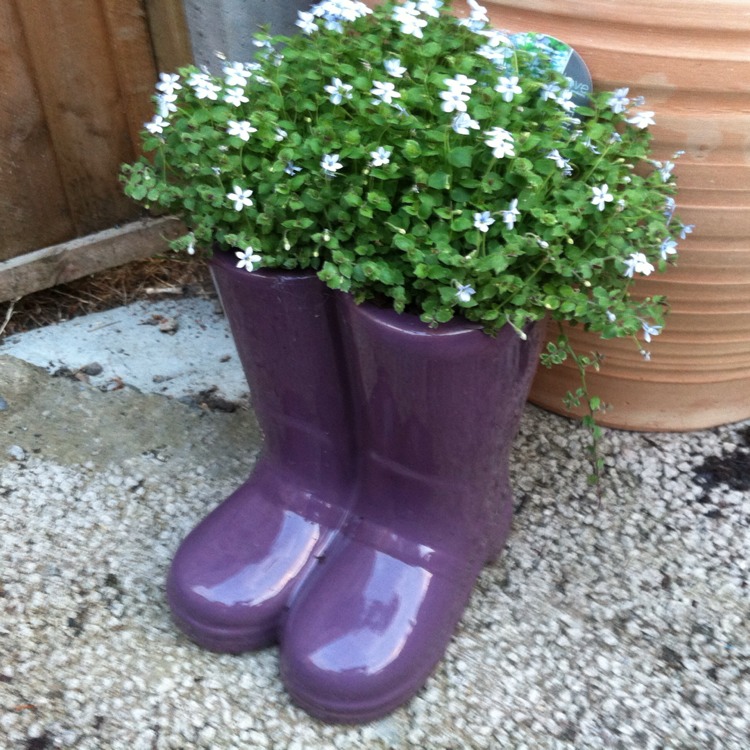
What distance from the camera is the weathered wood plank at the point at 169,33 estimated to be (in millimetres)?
1973

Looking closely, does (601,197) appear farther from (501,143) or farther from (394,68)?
(394,68)

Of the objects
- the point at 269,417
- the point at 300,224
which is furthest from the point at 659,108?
the point at 269,417

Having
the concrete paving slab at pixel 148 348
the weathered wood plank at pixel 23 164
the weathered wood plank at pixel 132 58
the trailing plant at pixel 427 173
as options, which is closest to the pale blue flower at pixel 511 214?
the trailing plant at pixel 427 173

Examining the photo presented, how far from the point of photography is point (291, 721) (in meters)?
1.41

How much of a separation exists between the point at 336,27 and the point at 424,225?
0.35m

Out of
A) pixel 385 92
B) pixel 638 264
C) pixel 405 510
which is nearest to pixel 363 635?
pixel 405 510

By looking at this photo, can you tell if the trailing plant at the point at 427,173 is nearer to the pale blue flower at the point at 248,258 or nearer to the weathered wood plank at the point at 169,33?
the pale blue flower at the point at 248,258

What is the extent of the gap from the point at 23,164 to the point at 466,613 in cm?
143

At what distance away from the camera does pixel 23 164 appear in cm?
211

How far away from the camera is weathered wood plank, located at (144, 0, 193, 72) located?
1.97m

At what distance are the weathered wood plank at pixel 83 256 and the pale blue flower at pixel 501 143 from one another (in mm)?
1300

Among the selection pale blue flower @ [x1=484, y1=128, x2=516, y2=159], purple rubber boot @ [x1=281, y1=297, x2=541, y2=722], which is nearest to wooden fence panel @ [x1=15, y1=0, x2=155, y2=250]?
purple rubber boot @ [x1=281, y1=297, x2=541, y2=722]

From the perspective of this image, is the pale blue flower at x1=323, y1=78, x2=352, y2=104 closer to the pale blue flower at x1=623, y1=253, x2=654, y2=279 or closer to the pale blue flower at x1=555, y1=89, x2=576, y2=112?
the pale blue flower at x1=555, y1=89, x2=576, y2=112

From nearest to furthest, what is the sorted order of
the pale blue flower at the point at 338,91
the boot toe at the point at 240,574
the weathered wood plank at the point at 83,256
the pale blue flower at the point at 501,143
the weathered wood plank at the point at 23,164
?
the pale blue flower at the point at 501,143, the pale blue flower at the point at 338,91, the boot toe at the point at 240,574, the weathered wood plank at the point at 23,164, the weathered wood plank at the point at 83,256
